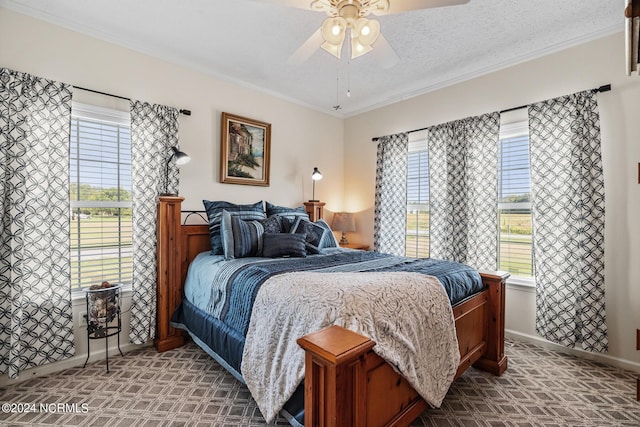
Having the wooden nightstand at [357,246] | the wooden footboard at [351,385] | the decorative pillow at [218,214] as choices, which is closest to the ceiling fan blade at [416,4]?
the wooden footboard at [351,385]

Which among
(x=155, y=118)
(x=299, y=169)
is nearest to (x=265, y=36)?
(x=155, y=118)

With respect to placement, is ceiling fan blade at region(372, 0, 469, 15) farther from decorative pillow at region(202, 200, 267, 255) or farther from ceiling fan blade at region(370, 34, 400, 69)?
decorative pillow at region(202, 200, 267, 255)

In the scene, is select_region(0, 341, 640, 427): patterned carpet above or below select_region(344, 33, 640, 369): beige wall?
below

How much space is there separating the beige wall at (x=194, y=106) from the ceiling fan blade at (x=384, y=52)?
205 cm

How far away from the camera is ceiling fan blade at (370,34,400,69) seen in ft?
6.07

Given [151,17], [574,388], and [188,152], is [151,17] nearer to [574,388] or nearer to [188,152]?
[188,152]

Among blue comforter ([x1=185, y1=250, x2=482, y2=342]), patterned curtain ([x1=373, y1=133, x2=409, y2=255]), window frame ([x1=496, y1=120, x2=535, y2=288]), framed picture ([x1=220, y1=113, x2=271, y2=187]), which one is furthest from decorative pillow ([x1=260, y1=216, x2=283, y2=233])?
window frame ([x1=496, y1=120, x2=535, y2=288])

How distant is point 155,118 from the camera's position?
279cm

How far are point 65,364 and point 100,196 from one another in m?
1.40

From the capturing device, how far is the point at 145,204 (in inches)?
106

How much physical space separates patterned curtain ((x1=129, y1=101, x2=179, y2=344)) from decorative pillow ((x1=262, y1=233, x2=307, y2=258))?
3.55ft

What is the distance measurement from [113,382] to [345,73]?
361 centimetres

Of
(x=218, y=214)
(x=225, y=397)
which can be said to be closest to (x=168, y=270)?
(x=218, y=214)

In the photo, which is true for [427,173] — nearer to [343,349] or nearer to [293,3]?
[293,3]
